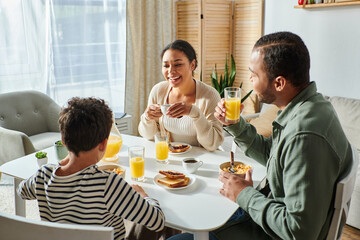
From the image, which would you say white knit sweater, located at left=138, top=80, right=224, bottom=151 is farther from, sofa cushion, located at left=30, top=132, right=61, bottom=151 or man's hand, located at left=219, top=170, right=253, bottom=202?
sofa cushion, located at left=30, top=132, right=61, bottom=151

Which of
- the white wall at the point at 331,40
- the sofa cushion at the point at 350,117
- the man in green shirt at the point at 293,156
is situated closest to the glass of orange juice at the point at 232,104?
the man in green shirt at the point at 293,156

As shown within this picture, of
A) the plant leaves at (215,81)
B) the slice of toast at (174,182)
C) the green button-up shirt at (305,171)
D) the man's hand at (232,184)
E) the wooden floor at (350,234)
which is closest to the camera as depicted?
the green button-up shirt at (305,171)

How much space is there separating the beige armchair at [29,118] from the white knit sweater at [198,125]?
4.02 feet

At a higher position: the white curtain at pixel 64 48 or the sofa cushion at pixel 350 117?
the white curtain at pixel 64 48

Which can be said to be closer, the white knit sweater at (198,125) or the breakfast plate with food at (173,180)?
the breakfast plate with food at (173,180)

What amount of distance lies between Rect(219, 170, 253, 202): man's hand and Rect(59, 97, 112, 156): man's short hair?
1.74 ft

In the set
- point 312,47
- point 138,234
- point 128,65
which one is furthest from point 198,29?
point 138,234

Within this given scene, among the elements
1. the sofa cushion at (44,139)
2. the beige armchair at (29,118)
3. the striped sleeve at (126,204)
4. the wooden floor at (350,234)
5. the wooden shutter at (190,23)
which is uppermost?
the wooden shutter at (190,23)

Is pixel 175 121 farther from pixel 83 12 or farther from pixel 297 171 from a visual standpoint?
pixel 83 12

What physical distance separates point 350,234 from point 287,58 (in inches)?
68.8

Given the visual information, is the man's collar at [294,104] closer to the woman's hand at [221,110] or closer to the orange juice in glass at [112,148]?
the woman's hand at [221,110]

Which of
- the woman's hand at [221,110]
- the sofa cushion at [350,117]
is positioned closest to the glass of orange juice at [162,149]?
the woman's hand at [221,110]

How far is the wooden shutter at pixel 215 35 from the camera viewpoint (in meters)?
4.10

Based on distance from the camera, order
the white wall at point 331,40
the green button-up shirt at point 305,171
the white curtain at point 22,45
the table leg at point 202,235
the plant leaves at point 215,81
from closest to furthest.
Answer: the green button-up shirt at point 305,171
the table leg at point 202,235
the white wall at point 331,40
the white curtain at point 22,45
the plant leaves at point 215,81
